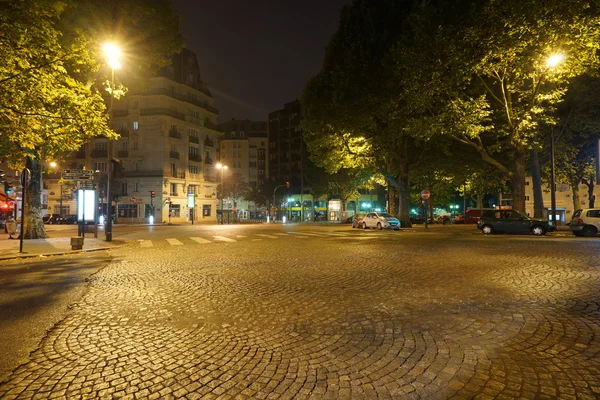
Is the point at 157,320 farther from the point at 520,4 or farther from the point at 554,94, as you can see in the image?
the point at 554,94

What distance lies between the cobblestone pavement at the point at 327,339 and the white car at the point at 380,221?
66.8 feet

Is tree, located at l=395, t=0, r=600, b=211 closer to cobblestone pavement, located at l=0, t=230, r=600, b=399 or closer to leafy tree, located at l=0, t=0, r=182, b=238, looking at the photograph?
cobblestone pavement, located at l=0, t=230, r=600, b=399

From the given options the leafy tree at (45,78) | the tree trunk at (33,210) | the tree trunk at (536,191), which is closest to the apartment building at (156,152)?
the tree trunk at (33,210)

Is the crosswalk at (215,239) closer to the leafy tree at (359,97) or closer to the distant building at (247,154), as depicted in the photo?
the leafy tree at (359,97)

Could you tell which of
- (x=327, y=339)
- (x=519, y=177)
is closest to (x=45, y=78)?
(x=327, y=339)

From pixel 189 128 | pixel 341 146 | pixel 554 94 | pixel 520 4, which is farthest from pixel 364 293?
pixel 189 128

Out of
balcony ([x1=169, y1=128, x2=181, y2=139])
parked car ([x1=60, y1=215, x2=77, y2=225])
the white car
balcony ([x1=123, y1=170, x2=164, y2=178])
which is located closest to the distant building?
balcony ([x1=169, y1=128, x2=181, y2=139])

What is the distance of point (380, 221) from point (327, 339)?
84.1ft

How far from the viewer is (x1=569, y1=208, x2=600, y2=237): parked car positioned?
1955cm

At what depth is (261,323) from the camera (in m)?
4.70

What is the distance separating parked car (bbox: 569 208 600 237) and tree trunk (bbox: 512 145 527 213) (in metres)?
3.06

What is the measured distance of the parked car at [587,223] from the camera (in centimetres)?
1955

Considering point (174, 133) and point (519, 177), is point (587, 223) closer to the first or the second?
point (519, 177)

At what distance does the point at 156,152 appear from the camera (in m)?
52.1
